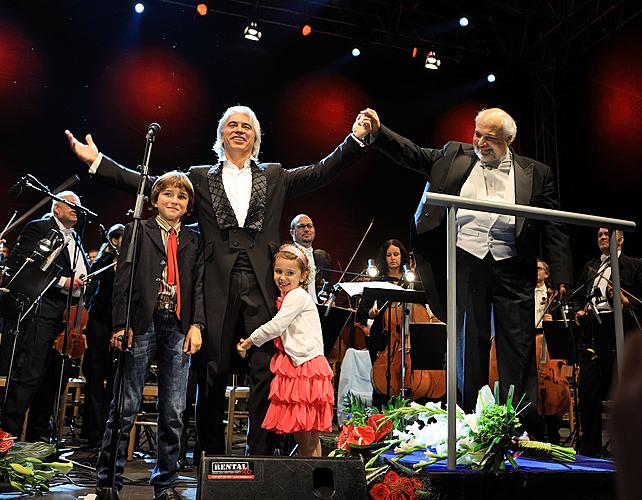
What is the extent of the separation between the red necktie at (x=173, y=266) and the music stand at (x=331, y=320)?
182 cm

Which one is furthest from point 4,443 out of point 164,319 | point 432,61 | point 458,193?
point 432,61

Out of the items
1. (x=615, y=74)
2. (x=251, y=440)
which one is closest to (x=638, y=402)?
(x=251, y=440)

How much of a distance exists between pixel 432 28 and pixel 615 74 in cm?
281

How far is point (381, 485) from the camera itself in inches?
79.4

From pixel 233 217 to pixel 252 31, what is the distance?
261 inches

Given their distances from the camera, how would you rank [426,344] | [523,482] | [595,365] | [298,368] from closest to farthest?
1. [523,482]
2. [298,368]
3. [426,344]
4. [595,365]

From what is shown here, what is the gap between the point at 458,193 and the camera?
316cm

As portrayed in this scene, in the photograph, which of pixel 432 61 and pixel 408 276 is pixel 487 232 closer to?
pixel 408 276

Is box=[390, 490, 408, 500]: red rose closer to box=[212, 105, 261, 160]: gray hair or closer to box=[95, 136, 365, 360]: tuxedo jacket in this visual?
box=[95, 136, 365, 360]: tuxedo jacket

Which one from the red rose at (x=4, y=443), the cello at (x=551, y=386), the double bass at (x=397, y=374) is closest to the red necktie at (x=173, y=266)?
the red rose at (x=4, y=443)

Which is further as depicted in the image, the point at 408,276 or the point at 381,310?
the point at 408,276

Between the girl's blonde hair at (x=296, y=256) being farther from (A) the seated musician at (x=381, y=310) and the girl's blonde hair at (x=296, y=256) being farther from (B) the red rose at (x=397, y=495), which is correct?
(A) the seated musician at (x=381, y=310)

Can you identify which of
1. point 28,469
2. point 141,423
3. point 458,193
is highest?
point 458,193

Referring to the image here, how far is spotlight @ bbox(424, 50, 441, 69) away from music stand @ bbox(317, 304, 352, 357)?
604 cm
